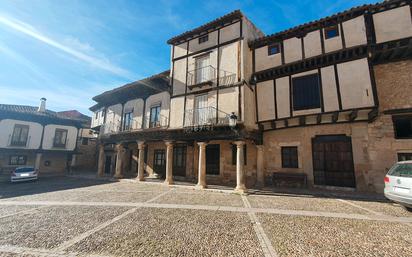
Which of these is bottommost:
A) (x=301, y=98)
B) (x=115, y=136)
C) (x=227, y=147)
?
(x=227, y=147)

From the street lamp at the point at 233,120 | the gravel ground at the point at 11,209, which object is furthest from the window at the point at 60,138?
the street lamp at the point at 233,120

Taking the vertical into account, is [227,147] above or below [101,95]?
below

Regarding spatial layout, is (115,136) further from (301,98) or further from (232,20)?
(301,98)

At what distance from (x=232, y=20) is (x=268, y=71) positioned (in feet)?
12.8

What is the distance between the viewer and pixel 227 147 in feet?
42.1

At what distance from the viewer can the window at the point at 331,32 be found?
912cm

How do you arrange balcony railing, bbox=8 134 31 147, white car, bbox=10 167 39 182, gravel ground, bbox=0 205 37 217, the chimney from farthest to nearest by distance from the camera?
the chimney < balcony railing, bbox=8 134 31 147 < white car, bbox=10 167 39 182 < gravel ground, bbox=0 205 37 217

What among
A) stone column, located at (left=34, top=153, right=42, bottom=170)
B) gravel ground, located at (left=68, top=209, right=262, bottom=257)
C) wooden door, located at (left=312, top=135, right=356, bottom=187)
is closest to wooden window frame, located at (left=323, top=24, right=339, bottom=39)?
wooden door, located at (left=312, top=135, right=356, bottom=187)

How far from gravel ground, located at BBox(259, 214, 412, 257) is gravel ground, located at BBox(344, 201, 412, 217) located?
1234 mm

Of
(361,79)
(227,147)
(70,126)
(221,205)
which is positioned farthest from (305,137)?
(70,126)

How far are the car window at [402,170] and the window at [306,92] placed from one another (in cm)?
412

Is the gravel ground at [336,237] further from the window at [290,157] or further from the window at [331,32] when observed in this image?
the window at [331,32]

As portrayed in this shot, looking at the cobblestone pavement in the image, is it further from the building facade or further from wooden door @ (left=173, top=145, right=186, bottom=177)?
the building facade

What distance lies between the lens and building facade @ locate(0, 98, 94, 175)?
680 inches
